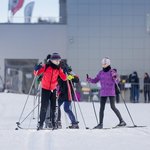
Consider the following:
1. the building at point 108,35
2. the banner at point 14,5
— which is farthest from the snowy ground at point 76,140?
the banner at point 14,5

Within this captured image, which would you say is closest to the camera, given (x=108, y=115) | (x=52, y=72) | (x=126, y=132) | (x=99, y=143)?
(x=99, y=143)

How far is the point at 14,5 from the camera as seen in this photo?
33.8m

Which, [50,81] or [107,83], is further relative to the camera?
[107,83]

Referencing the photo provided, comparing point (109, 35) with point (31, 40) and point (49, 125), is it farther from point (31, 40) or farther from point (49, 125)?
point (49, 125)

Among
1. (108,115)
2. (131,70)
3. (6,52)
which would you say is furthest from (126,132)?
(6,52)

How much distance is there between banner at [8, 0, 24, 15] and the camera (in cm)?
3350

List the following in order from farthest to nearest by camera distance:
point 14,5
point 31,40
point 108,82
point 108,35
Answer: point 14,5
point 31,40
point 108,35
point 108,82

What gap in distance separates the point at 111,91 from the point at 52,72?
1698 millimetres

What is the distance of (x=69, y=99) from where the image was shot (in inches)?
432

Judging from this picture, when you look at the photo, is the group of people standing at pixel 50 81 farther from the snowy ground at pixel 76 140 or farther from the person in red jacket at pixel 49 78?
the snowy ground at pixel 76 140

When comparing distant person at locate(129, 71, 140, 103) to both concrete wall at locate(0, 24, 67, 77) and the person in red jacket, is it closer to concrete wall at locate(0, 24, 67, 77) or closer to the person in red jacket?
concrete wall at locate(0, 24, 67, 77)

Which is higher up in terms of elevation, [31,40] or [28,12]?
[28,12]

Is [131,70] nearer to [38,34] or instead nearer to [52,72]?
[38,34]

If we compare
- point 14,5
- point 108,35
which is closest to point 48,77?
point 108,35
